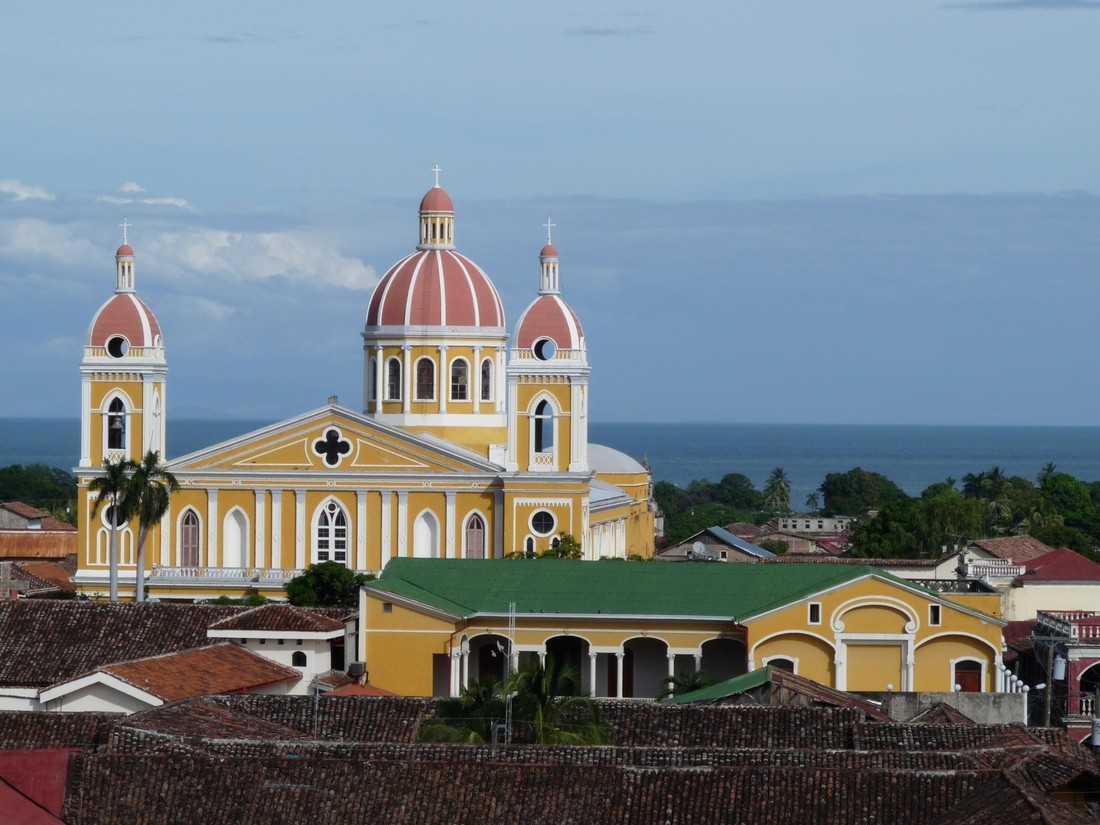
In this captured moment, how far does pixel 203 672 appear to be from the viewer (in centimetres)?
4316

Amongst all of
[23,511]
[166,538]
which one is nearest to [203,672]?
[166,538]

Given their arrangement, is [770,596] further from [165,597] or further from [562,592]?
[165,597]

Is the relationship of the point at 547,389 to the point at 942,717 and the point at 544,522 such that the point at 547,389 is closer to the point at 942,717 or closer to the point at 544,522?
the point at 544,522

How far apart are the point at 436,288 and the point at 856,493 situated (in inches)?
3106

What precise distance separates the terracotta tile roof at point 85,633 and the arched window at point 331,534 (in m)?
14.4

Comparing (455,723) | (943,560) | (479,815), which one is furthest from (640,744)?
(943,560)

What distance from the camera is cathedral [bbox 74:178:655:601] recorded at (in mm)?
63594

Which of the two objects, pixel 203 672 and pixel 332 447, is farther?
pixel 332 447

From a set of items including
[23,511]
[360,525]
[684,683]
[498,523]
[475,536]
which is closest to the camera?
[684,683]

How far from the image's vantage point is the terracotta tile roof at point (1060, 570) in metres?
60.8

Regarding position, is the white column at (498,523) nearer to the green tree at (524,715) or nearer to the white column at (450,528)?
the white column at (450,528)

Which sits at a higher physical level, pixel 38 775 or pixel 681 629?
pixel 681 629

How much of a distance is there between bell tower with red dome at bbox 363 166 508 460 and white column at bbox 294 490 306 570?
3882 mm

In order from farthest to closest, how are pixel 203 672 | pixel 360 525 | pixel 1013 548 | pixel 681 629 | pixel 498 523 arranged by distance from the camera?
1. pixel 1013 548
2. pixel 360 525
3. pixel 498 523
4. pixel 681 629
5. pixel 203 672
